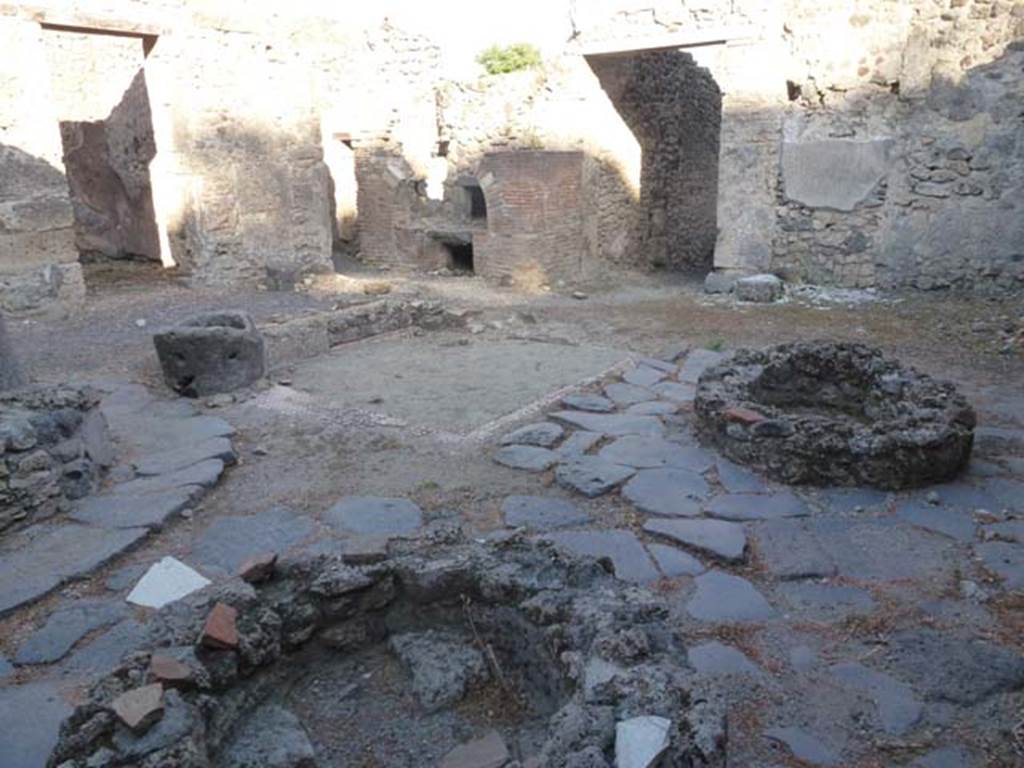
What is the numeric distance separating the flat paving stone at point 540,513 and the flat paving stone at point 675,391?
182 cm

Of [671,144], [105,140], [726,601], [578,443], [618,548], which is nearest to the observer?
[726,601]

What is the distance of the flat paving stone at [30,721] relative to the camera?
7.68ft

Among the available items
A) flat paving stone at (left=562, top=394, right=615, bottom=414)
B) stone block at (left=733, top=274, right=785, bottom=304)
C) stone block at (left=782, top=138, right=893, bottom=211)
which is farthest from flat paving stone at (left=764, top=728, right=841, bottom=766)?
stone block at (left=782, top=138, right=893, bottom=211)

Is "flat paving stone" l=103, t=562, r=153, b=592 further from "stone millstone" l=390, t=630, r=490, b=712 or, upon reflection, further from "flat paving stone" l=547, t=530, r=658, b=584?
"flat paving stone" l=547, t=530, r=658, b=584

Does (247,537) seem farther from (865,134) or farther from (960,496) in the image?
(865,134)

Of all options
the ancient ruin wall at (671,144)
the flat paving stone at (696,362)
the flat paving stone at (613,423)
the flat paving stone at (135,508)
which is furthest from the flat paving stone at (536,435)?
the ancient ruin wall at (671,144)

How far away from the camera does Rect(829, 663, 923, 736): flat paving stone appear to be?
97.7 inches

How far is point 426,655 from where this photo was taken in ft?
8.39

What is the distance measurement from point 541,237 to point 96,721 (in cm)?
879

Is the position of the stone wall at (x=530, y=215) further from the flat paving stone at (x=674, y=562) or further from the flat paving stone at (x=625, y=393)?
the flat paving stone at (x=674, y=562)

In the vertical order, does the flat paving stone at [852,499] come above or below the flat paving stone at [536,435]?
below

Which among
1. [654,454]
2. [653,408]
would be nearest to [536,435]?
[654,454]

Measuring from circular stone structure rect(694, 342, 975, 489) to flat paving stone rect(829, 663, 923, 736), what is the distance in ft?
4.90

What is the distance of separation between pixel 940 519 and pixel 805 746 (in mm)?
1809
